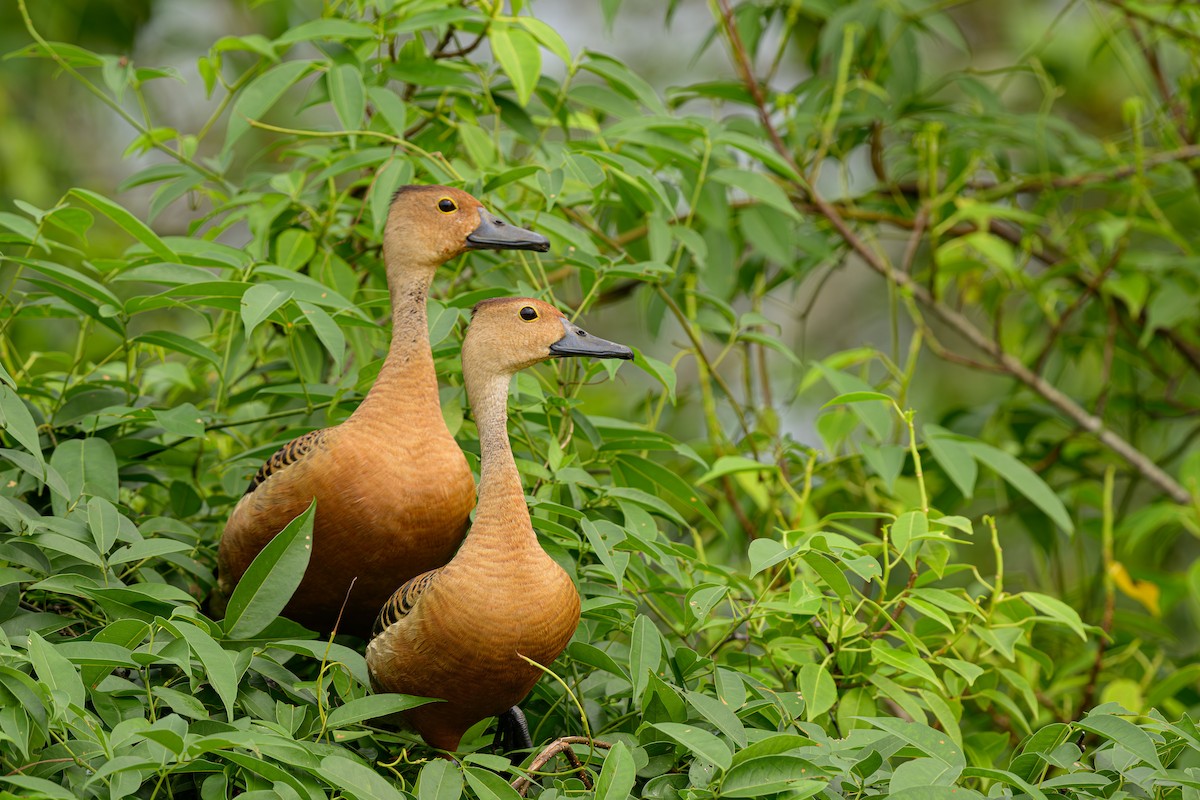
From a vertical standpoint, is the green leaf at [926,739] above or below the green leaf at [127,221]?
below

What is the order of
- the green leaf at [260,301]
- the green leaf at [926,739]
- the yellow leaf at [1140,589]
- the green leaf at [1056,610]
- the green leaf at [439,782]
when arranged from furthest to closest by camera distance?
the yellow leaf at [1140,589], the green leaf at [1056,610], the green leaf at [260,301], the green leaf at [926,739], the green leaf at [439,782]

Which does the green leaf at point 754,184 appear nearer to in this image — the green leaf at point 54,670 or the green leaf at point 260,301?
the green leaf at point 260,301

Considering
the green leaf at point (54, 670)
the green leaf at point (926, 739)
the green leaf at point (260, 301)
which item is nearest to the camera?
the green leaf at point (54, 670)

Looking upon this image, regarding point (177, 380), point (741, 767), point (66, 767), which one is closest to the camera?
point (66, 767)

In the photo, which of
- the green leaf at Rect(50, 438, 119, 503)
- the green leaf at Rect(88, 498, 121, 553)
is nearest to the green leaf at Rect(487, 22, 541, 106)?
the green leaf at Rect(50, 438, 119, 503)

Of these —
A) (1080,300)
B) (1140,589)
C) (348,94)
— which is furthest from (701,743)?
(1080,300)

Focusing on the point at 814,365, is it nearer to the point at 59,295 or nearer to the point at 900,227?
the point at 900,227

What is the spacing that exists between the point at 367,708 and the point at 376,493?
342 millimetres

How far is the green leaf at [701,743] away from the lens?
4.57 feet

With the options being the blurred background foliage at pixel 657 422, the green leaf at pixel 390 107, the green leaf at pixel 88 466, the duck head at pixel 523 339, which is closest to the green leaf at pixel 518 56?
the blurred background foliage at pixel 657 422

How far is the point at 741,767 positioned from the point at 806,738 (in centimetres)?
9

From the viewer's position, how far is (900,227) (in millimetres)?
3365

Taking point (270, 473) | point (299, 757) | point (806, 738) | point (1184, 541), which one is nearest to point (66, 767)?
point (299, 757)

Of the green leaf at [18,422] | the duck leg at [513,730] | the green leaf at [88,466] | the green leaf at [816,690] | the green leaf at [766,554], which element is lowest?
the duck leg at [513,730]
